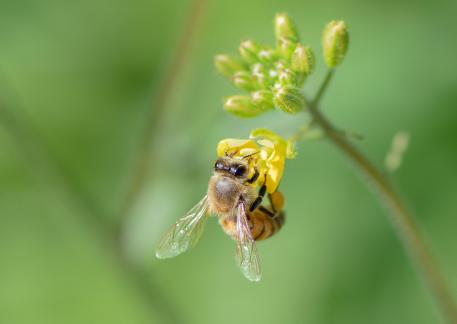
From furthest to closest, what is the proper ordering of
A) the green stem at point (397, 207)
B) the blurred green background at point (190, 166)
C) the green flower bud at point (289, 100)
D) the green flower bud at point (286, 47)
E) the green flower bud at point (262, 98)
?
the blurred green background at point (190, 166) < the green flower bud at point (286, 47) < the green flower bud at point (262, 98) < the green stem at point (397, 207) < the green flower bud at point (289, 100)

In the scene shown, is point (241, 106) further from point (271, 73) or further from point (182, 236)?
point (182, 236)

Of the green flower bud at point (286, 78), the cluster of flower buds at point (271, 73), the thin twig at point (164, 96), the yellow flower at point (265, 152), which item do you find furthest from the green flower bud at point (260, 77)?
the thin twig at point (164, 96)

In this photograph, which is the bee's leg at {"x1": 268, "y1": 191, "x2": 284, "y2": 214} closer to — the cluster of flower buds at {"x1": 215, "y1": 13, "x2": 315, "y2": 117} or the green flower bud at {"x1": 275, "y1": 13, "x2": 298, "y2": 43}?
the cluster of flower buds at {"x1": 215, "y1": 13, "x2": 315, "y2": 117}

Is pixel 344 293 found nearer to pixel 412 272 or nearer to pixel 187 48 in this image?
pixel 412 272

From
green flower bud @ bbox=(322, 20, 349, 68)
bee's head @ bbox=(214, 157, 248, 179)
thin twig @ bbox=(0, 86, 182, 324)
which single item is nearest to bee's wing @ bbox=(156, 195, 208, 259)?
bee's head @ bbox=(214, 157, 248, 179)

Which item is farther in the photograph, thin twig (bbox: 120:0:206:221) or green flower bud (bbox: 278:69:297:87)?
thin twig (bbox: 120:0:206:221)

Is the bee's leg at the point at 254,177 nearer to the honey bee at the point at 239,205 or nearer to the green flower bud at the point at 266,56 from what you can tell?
the honey bee at the point at 239,205
